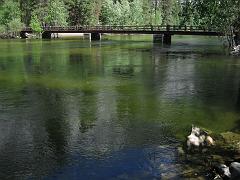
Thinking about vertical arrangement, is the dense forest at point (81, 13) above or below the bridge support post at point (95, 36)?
above

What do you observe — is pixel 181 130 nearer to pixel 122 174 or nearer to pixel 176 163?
pixel 176 163

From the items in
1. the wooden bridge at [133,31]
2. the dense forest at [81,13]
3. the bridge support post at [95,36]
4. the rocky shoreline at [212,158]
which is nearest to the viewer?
the rocky shoreline at [212,158]

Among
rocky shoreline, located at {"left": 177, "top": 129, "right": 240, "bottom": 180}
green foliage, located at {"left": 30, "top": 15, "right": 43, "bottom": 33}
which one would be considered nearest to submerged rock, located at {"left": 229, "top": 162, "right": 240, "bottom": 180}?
rocky shoreline, located at {"left": 177, "top": 129, "right": 240, "bottom": 180}

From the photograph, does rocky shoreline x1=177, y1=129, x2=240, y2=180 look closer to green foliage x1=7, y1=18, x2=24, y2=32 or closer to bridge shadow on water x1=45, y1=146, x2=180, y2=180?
bridge shadow on water x1=45, y1=146, x2=180, y2=180

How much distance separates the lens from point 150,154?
22734mm

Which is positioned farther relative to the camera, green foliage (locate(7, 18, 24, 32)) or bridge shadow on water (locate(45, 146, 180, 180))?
green foliage (locate(7, 18, 24, 32))

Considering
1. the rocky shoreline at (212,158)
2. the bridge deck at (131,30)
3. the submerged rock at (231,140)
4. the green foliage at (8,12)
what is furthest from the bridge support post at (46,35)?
the rocky shoreline at (212,158)

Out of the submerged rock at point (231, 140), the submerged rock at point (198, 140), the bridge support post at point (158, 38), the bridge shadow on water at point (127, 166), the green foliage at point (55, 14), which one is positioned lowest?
the bridge shadow on water at point (127, 166)

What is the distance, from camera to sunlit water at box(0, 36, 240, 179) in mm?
21500

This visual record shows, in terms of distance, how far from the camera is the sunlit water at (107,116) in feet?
70.5

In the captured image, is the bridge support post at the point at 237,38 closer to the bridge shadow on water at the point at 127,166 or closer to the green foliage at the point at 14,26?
the bridge shadow on water at the point at 127,166

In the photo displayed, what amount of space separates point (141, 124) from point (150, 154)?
5687mm

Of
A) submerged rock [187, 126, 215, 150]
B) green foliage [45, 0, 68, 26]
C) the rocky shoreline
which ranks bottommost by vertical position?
the rocky shoreline

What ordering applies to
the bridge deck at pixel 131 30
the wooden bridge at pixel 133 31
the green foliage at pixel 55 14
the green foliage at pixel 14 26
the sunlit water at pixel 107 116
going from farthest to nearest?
1. the green foliage at pixel 55 14
2. the green foliage at pixel 14 26
3. the bridge deck at pixel 131 30
4. the wooden bridge at pixel 133 31
5. the sunlit water at pixel 107 116
